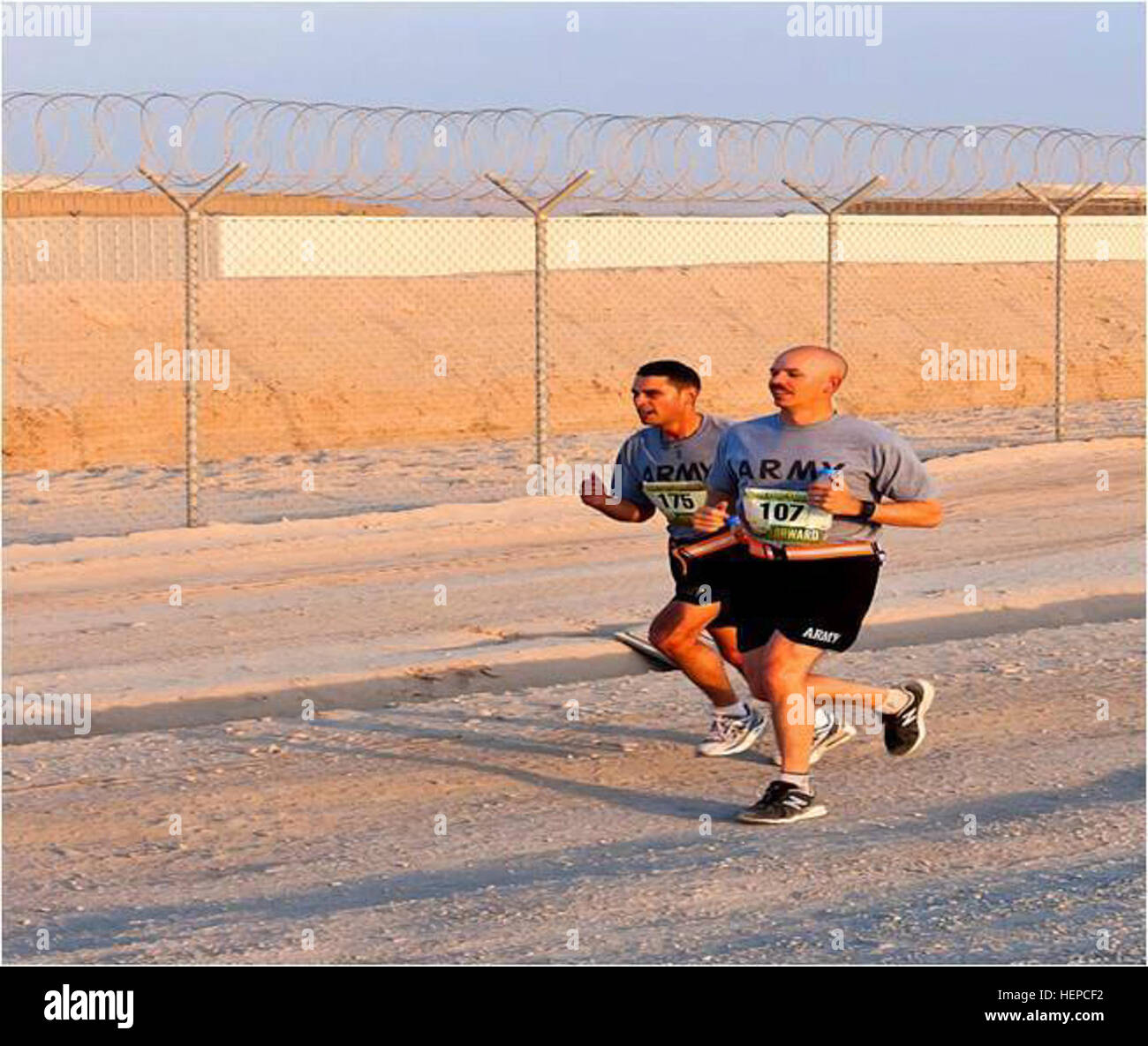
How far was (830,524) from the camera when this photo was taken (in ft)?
23.3

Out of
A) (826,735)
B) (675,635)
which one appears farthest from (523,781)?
(826,735)

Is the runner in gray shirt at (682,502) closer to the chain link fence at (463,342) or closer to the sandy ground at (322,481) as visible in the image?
the chain link fence at (463,342)

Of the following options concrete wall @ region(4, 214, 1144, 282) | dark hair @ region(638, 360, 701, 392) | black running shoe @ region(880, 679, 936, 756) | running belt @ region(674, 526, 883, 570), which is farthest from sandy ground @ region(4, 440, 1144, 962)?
concrete wall @ region(4, 214, 1144, 282)

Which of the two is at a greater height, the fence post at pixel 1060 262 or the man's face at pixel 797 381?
the fence post at pixel 1060 262

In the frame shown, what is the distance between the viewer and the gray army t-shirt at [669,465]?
7793 millimetres

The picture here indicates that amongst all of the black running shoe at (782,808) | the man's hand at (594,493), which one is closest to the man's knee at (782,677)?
the black running shoe at (782,808)

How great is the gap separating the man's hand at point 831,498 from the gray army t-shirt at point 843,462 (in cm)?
12

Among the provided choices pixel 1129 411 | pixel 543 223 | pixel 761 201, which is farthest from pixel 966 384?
pixel 543 223

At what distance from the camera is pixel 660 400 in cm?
773

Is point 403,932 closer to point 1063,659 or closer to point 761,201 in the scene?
point 1063,659

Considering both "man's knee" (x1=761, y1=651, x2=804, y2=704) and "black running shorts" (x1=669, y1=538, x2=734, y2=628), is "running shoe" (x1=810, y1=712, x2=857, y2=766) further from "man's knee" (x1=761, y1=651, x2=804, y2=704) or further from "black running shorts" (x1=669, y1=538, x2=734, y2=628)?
"man's knee" (x1=761, y1=651, x2=804, y2=704)

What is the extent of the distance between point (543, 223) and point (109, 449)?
303 inches

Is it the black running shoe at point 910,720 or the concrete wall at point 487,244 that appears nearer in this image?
the black running shoe at point 910,720

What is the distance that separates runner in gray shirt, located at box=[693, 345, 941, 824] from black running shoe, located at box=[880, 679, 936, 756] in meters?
0.55
